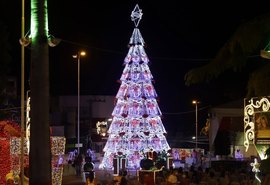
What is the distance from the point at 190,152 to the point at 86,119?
92.0 feet

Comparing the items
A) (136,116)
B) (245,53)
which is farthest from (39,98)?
(136,116)

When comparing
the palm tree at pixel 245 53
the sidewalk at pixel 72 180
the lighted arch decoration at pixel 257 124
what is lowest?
the sidewalk at pixel 72 180

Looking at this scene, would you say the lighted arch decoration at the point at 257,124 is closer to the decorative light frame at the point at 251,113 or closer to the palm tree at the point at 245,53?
the decorative light frame at the point at 251,113

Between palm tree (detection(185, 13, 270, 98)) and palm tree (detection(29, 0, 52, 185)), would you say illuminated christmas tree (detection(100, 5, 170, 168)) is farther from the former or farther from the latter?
palm tree (detection(185, 13, 270, 98))

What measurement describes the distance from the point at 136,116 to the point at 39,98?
33219mm

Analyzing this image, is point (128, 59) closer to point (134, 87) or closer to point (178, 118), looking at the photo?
point (134, 87)

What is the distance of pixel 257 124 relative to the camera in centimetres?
1315

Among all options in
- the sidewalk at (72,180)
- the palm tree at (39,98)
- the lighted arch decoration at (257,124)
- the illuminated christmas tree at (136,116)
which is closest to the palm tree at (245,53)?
the palm tree at (39,98)

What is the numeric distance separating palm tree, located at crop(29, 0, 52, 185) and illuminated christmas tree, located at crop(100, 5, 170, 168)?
3292 cm

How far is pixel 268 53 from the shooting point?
7363 mm

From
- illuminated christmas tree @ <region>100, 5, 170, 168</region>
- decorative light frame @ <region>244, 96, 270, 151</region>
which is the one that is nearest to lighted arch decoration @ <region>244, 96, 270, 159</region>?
decorative light frame @ <region>244, 96, 270, 151</region>

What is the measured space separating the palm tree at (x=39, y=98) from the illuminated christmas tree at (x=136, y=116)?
32.9 m

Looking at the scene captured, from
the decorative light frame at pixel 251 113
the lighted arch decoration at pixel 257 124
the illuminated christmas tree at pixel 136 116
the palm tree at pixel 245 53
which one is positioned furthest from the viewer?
the illuminated christmas tree at pixel 136 116

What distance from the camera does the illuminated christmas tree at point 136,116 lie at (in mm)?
42531
